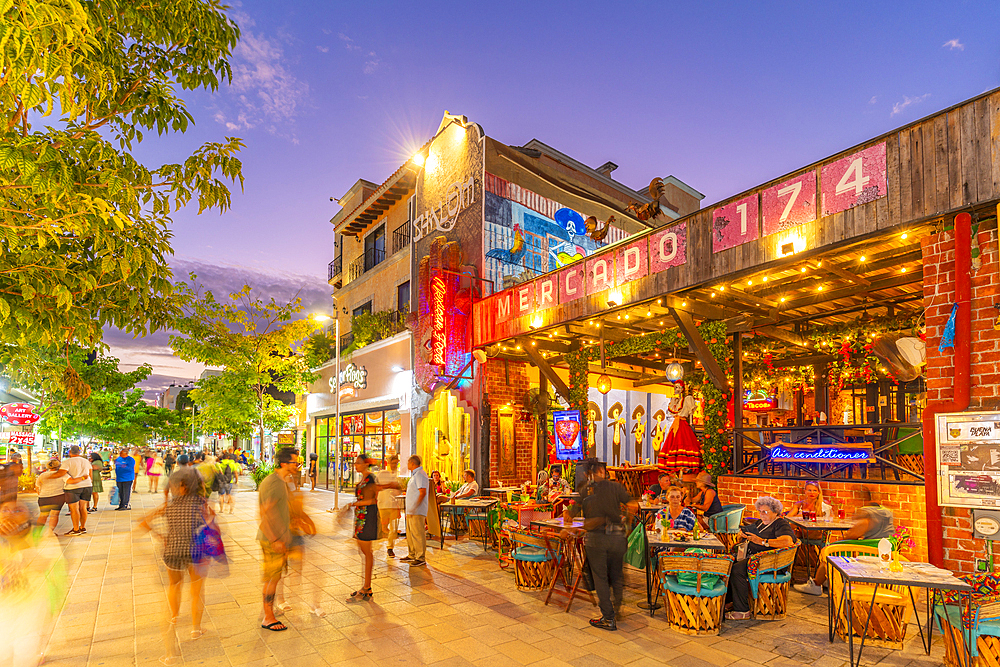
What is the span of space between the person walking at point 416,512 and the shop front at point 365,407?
7.97m

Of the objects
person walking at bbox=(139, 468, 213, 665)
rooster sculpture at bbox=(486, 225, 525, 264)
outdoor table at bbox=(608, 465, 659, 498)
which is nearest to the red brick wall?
outdoor table at bbox=(608, 465, 659, 498)

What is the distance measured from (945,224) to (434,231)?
44.9 feet

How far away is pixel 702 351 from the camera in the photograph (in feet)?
35.0

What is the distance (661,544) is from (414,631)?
291 centimetres

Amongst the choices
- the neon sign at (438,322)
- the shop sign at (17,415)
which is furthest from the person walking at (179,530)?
the shop sign at (17,415)

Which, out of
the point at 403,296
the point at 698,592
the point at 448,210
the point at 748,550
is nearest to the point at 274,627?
the point at 698,592

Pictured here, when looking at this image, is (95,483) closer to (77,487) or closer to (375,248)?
(77,487)

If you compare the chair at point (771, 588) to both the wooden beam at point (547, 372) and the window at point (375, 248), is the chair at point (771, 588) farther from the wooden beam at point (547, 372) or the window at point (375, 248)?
the window at point (375, 248)

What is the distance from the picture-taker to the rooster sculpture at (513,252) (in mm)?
16125

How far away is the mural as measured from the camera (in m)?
16.1

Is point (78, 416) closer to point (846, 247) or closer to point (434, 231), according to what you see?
point (434, 231)

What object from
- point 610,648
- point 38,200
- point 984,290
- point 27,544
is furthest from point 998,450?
point 27,544

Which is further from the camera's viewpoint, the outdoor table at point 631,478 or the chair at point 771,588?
the outdoor table at point 631,478

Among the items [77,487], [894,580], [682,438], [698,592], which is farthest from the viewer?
[77,487]
